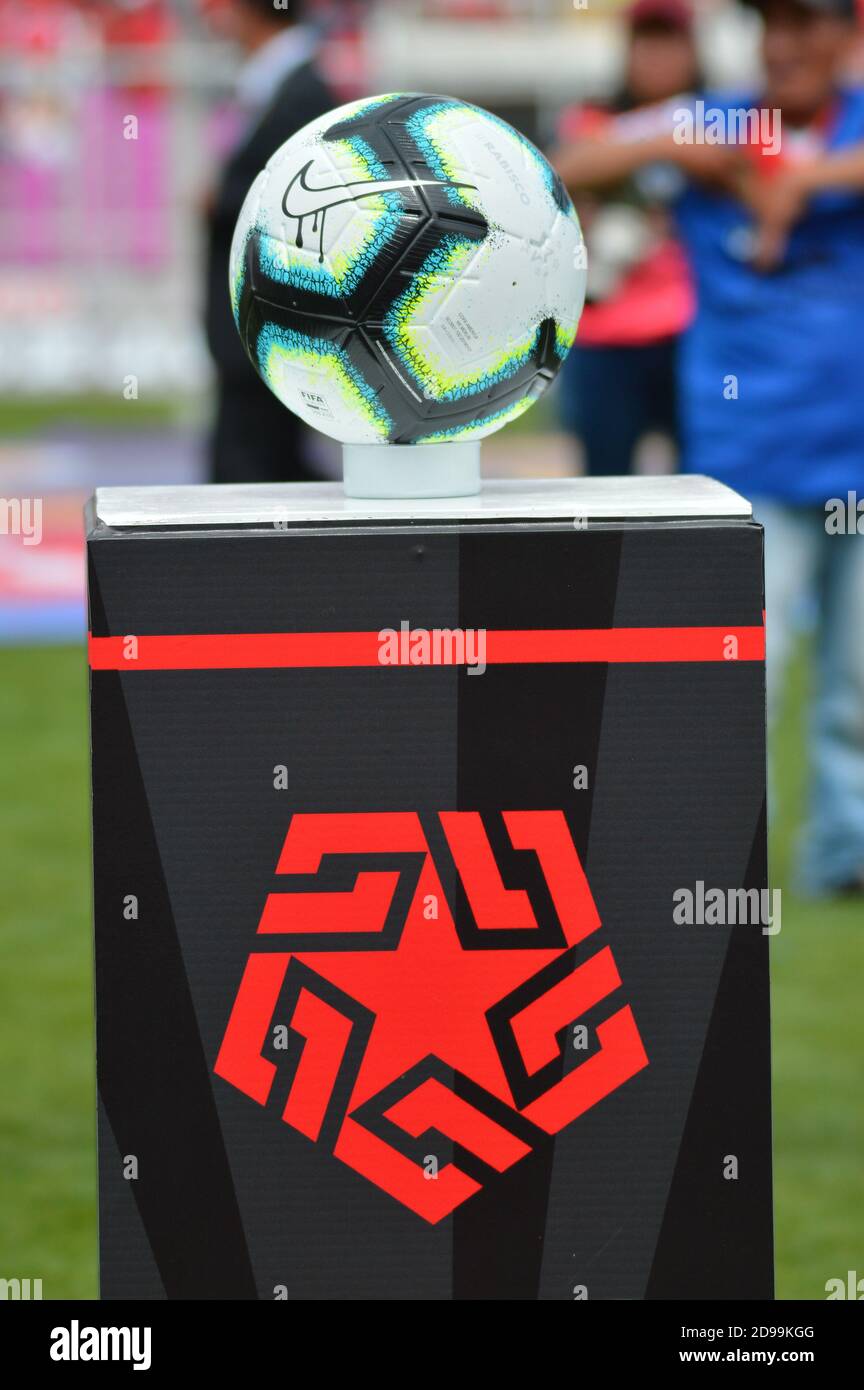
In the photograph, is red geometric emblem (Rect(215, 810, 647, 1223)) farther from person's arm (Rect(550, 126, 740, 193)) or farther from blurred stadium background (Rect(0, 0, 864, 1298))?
person's arm (Rect(550, 126, 740, 193))

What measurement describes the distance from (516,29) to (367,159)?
1992 centimetres

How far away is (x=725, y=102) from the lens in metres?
4.40

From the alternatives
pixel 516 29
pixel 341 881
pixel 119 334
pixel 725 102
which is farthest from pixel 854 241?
pixel 516 29

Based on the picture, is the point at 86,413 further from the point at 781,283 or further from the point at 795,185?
the point at 795,185

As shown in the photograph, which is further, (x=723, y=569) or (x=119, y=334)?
(x=119, y=334)

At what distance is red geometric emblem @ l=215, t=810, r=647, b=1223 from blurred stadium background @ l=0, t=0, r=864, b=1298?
98cm

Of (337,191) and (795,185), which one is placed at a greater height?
(795,185)

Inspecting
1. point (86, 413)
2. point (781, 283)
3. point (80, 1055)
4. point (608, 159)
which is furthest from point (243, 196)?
point (86, 413)

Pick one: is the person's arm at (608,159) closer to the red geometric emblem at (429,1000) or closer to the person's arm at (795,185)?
the person's arm at (795,185)

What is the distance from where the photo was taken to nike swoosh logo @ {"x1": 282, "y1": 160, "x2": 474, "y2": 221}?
7.05 ft

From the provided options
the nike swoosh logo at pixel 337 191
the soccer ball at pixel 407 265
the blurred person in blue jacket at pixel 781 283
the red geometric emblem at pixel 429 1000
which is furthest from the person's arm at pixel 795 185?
the red geometric emblem at pixel 429 1000

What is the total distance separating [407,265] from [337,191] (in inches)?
4.1

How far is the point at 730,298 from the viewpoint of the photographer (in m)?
4.47
